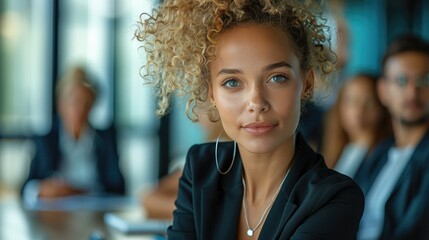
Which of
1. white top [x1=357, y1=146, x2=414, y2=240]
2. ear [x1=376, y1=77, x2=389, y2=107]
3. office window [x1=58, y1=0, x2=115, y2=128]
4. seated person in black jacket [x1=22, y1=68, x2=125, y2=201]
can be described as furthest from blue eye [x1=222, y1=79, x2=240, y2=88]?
office window [x1=58, y1=0, x2=115, y2=128]

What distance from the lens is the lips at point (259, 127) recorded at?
1.45 m

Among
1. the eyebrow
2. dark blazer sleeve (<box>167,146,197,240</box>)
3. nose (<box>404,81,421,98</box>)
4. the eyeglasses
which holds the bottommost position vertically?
dark blazer sleeve (<box>167,146,197,240</box>)

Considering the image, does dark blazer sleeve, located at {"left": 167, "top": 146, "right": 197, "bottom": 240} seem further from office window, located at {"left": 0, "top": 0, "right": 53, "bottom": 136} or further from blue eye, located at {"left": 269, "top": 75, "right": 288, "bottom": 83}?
office window, located at {"left": 0, "top": 0, "right": 53, "bottom": 136}

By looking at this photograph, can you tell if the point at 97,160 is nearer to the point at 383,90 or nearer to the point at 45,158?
the point at 45,158

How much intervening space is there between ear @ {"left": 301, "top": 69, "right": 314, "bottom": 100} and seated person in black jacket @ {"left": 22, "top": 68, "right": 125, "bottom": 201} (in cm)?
278

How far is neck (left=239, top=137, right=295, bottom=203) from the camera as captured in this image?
1561mm

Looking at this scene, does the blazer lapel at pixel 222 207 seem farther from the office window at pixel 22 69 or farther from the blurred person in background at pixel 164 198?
the office window at pixel 22 69

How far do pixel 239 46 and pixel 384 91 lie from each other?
2.10m

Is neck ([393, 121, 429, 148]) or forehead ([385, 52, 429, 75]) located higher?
forehead ([385, 52, 429, 75])

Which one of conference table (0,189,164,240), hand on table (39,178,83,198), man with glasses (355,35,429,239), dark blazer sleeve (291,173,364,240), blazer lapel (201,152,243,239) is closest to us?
dark blazer sleeve (291,173,364,240)

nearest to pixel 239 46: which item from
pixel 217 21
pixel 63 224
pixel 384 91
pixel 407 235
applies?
pixel 217 21

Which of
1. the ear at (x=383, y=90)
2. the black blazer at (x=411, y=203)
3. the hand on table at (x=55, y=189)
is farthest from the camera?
the hand on table at (x=55, y=189)

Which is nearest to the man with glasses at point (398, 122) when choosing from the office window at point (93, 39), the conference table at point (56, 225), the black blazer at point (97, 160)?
the conference table at point (56, 225)

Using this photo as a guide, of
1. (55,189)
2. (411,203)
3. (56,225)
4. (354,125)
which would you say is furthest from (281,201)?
(354,125)
